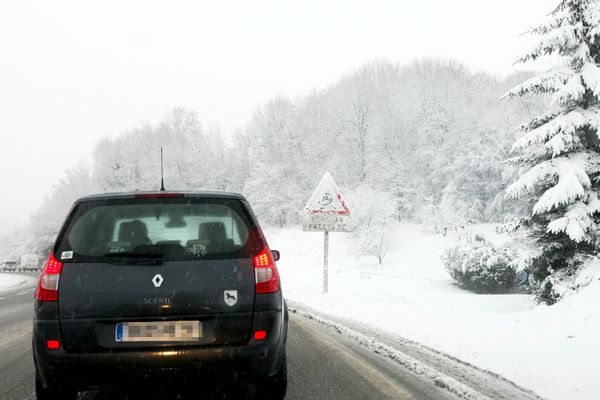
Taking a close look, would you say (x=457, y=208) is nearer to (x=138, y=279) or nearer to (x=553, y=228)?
(x=553, y=228)

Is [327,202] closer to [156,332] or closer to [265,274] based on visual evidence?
[265,274]

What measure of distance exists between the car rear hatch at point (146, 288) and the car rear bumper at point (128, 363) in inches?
2.1

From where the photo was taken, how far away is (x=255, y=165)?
55438mm

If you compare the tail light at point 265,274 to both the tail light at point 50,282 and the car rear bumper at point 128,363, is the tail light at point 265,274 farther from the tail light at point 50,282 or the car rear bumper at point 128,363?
the tail light at point 50,282

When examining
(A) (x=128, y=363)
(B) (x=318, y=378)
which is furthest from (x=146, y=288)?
(B) (x=318, y=378)

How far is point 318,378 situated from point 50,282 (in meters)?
2.48

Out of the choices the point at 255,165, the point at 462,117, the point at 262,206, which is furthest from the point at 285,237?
the point at 462,117

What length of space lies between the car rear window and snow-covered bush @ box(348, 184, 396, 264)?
29.1m

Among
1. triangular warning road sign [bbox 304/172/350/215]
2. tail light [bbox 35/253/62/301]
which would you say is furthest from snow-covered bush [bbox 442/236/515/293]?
tail light [bbox 35/253/62/301]

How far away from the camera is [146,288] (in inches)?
131

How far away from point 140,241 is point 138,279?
0.36m

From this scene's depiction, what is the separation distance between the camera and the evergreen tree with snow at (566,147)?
391 inches

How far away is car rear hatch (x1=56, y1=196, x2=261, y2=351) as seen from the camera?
3305mm

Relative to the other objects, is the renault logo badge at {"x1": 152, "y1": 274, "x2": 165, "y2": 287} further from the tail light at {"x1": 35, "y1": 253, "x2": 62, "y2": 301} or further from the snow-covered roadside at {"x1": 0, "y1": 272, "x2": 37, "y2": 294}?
the snow-covered roadside at {"x1": 0, "y1": 272, "x2": 37, "y2": 294}
